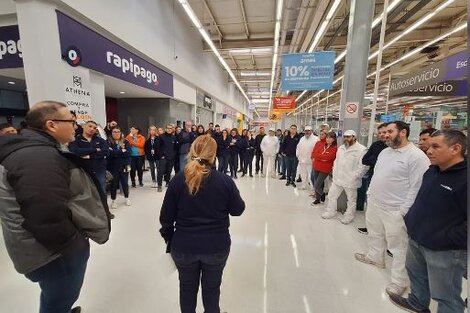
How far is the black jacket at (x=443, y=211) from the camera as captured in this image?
140 cm

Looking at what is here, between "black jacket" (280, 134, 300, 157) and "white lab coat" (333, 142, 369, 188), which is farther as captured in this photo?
"black jacket" (280, 134, 300, 157)

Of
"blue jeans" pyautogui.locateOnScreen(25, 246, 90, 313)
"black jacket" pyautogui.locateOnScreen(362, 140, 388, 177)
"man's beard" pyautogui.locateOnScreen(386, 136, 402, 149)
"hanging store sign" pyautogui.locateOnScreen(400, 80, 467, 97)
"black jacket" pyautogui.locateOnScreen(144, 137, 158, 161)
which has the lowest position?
"blue jeans" pyautogui.locateOnScreen(25, 246, 90, 313)

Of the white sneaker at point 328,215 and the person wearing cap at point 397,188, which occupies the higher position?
the person wearing cap at point 397,188

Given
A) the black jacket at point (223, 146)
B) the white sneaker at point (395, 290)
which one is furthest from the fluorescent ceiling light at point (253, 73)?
the white sneaker at point (395, 290)

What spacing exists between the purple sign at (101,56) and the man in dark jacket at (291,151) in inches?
163

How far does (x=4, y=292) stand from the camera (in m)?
2.00

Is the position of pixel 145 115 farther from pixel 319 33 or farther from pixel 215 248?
pixel 215 248

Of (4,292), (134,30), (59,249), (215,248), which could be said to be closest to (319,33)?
(134,30)

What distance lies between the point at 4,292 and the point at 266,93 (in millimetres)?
22387

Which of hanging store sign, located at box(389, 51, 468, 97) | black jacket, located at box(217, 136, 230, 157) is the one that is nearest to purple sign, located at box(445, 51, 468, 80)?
hanging store sign, located at box(389, 51, 468, 97)

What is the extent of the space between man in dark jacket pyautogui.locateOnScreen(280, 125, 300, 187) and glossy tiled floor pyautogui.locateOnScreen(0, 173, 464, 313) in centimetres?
268

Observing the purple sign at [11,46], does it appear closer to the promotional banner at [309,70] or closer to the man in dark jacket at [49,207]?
the man in dark jacket at [49,207]

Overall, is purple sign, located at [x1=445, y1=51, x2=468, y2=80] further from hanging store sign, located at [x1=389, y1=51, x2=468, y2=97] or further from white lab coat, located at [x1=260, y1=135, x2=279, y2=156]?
white lab coat, located at [x1=260, y1=135, x2=279, y2=156]

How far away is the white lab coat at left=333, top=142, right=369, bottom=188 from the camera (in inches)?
133
